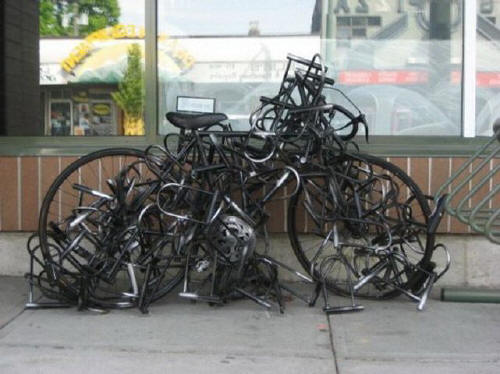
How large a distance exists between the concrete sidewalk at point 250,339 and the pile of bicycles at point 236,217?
14 cm

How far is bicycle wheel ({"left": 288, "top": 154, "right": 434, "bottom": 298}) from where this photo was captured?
14.2 ft

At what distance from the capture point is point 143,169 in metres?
4.96

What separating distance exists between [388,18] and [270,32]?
93 centimetres

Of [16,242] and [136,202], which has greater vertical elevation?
[136,202]

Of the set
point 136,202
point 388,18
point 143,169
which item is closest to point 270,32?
point 388,18

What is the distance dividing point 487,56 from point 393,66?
717 mm

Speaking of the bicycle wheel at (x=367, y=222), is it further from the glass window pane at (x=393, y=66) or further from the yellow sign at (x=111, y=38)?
the yellow sign at (x=111, y=38)

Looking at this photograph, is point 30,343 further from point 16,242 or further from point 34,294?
point 16,242

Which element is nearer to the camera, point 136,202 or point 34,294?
point 136,202

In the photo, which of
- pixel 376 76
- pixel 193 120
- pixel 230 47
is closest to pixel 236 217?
pixel 193 120

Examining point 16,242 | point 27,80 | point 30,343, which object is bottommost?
point 30,343

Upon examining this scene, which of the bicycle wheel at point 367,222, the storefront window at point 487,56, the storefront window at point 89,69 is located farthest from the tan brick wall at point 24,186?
the storefront window at point 487,56

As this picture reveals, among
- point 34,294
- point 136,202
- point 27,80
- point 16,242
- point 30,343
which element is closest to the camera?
point 30,343

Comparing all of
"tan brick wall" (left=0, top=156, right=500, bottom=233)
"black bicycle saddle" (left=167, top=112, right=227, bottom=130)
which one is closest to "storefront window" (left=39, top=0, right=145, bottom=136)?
"tan brick wall" (left=0, top=156, right=500, bottom=233)
